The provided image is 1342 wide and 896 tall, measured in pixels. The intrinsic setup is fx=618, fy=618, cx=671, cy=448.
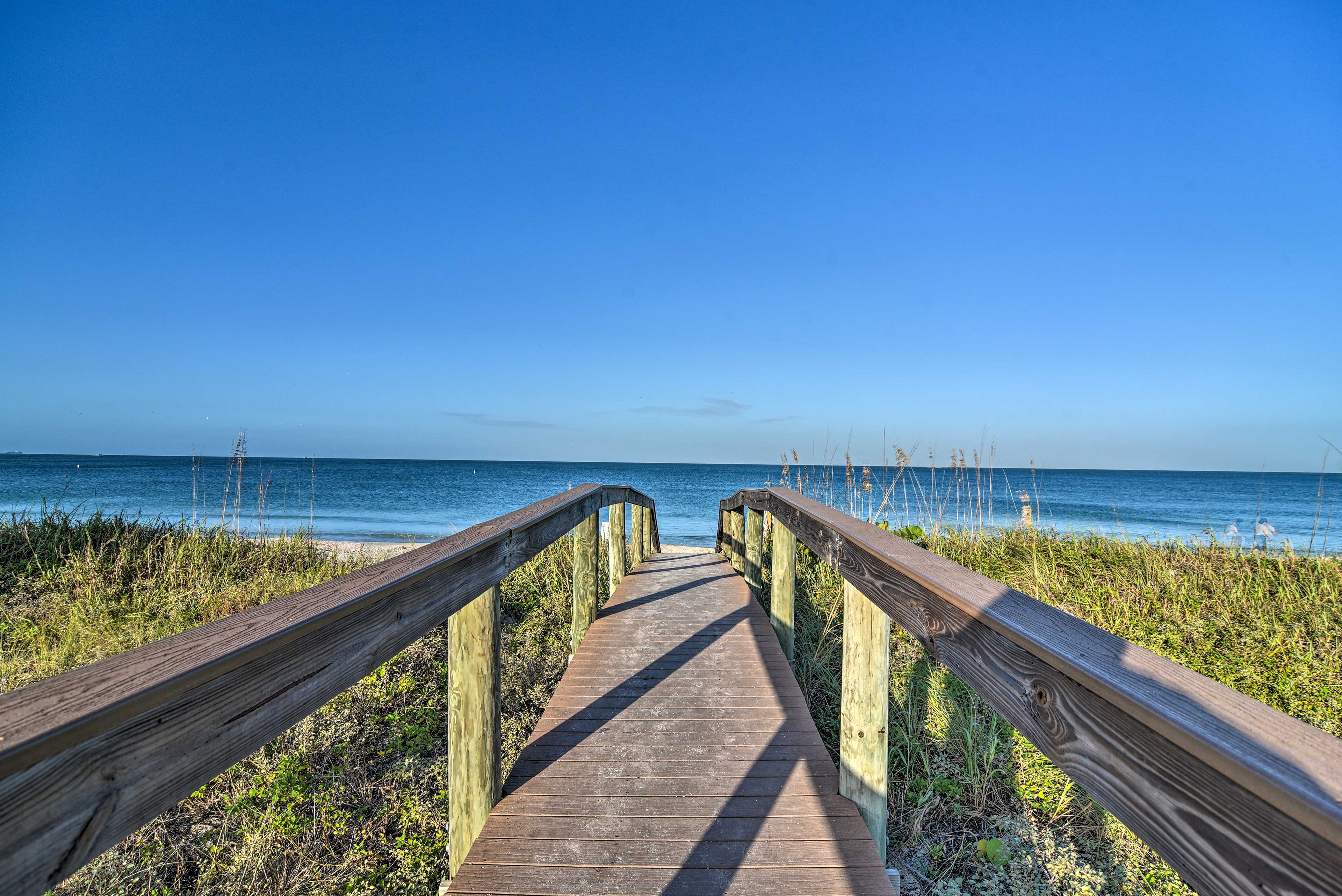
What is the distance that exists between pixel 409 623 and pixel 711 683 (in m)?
2.09

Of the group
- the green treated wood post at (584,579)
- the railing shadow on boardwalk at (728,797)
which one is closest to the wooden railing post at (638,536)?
the green treated wood post at (584,579)

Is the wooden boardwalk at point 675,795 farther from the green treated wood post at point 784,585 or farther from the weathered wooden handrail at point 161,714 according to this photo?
the weathered wooden handrail at point 161,714

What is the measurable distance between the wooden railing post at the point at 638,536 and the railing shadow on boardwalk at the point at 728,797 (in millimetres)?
3078

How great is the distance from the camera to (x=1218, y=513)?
28922 millimetres

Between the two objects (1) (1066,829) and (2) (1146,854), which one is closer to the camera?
(2) (1146,854)

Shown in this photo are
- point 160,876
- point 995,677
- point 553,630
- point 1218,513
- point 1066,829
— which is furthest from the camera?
point 1218,513

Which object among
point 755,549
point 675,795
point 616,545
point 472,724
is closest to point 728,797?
point 675,795

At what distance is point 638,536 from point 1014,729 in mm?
5471

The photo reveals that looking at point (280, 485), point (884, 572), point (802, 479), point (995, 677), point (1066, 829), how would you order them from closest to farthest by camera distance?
point (995, 677) → point (884, 572) → point (1066, 829) → point (802, 479) → point (280, 485)

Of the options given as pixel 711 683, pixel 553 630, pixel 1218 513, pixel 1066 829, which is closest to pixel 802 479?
pixel 553 630

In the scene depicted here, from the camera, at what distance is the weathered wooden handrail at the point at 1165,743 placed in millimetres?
653

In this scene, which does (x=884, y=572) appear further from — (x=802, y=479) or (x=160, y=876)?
(x=802, y=479)

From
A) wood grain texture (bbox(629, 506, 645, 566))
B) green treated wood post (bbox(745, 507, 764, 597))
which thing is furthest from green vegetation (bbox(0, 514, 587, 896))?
green treated wood post (bbox(745, 507, 764, 597))

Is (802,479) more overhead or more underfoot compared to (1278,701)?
more overhead
